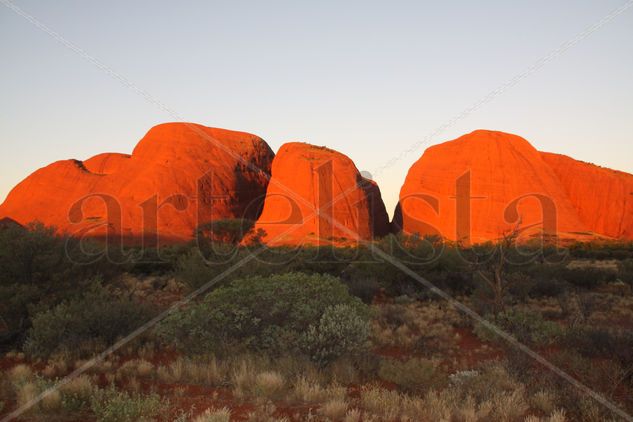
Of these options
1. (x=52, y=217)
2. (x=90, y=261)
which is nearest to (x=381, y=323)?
(x=90, y=261)

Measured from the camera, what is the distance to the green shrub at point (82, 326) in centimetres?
739

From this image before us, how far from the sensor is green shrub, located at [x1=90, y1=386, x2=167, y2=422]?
4.41 meters

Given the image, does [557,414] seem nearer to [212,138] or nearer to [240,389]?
[240,389]

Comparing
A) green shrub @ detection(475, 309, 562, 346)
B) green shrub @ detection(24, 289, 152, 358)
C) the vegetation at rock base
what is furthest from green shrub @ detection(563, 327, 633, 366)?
green shrub @ detection(24, 289, 152, 358)

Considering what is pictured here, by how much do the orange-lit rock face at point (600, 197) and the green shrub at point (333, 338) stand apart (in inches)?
1965

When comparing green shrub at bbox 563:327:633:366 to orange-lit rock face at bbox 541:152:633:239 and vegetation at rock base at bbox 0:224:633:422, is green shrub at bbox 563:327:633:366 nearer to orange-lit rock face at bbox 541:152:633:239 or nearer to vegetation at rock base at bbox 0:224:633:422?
vegetation at rock base at bbox 0:224:633:422

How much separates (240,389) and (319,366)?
144cm

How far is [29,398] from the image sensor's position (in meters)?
4.91

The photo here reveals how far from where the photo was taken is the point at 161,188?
3928cm

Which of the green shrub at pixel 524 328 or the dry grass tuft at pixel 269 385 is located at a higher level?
the dry grass tuft at pixel 269 385

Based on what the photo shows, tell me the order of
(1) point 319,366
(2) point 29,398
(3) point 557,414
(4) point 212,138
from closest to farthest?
1. (3) point 557,414
2. (2) point 29,398
3. (1) point 319,366
4. (4) point 212,138

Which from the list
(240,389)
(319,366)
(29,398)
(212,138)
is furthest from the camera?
(212,138)
